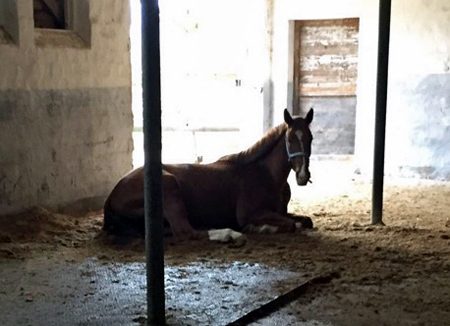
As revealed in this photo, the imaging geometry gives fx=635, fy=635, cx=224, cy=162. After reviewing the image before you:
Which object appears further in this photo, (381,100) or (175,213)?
(381,100)

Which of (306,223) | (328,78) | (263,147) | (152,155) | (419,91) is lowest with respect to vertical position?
(306,223)

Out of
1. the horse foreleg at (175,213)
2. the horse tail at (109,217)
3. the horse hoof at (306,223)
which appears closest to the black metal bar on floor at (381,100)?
the horse hoof at (306,223)

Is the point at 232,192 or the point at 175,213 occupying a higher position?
the point at 232,192

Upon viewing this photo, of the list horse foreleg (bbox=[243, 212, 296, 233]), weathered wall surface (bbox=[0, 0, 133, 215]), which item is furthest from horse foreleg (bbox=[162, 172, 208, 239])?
weathered wall surface (bbox=[0, 0, 133, 215])

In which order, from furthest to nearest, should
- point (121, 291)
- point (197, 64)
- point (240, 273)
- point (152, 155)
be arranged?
point (197, 64) → point (240, 273) → point (121, 291) → point (152, 155)

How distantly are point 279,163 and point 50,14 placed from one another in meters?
2.93

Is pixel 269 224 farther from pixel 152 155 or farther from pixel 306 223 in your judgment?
pixel 152 155

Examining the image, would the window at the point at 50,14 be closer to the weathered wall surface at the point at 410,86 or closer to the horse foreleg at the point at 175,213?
the horse foreleg at the point at 175,213

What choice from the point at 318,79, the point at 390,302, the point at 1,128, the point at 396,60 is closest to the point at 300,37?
the point at 318,79

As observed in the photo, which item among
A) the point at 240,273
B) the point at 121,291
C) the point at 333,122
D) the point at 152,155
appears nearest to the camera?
the point at 152,155

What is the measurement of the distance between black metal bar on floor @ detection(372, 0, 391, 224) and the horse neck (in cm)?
87

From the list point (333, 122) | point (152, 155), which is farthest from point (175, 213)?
point (333, 122)

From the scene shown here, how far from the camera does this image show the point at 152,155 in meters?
3.37

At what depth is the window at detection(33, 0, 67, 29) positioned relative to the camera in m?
6.54
